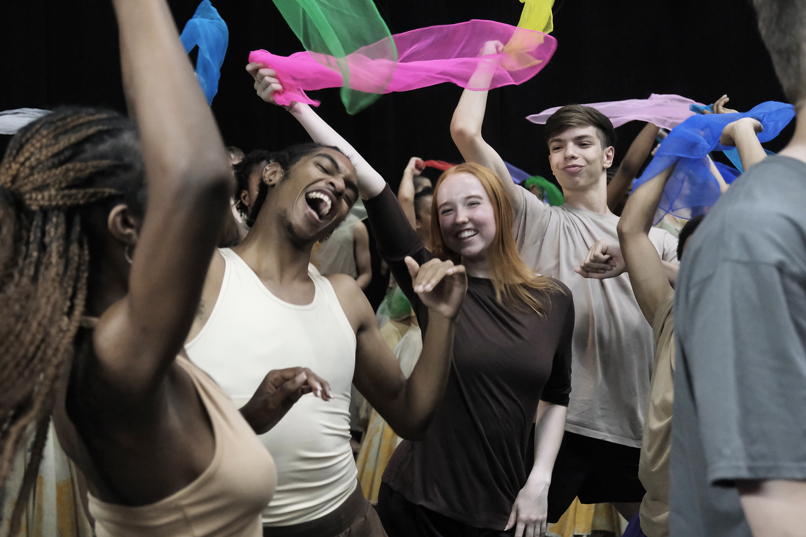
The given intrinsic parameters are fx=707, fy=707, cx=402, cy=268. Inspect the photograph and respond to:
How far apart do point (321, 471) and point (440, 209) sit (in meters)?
0.83

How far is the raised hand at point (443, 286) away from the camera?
1452mm

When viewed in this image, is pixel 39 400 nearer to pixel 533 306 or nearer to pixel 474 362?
pixel 474 362

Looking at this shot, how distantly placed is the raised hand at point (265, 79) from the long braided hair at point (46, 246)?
95 cm

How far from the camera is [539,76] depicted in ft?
12.6

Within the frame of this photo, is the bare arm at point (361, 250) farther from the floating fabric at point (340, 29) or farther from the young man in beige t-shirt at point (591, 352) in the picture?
the floating fabric at point (340, 29)

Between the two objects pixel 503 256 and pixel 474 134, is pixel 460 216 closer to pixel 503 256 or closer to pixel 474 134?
pixel 503 256

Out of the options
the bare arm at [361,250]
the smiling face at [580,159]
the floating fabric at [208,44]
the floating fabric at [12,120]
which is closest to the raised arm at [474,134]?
the smiling face at [580,159]

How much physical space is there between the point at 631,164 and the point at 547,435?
1120mm

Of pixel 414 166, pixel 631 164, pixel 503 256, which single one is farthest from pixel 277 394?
pixel 414 166

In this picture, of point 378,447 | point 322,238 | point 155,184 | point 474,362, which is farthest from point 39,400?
point 378,447

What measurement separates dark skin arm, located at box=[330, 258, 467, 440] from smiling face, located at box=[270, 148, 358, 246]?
0.46 ft

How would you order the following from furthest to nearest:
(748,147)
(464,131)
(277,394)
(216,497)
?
(464,131) < (748,147) < (277,394) < (216,497)

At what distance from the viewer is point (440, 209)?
1900 mm

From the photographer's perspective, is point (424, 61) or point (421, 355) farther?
point (424, 61)
